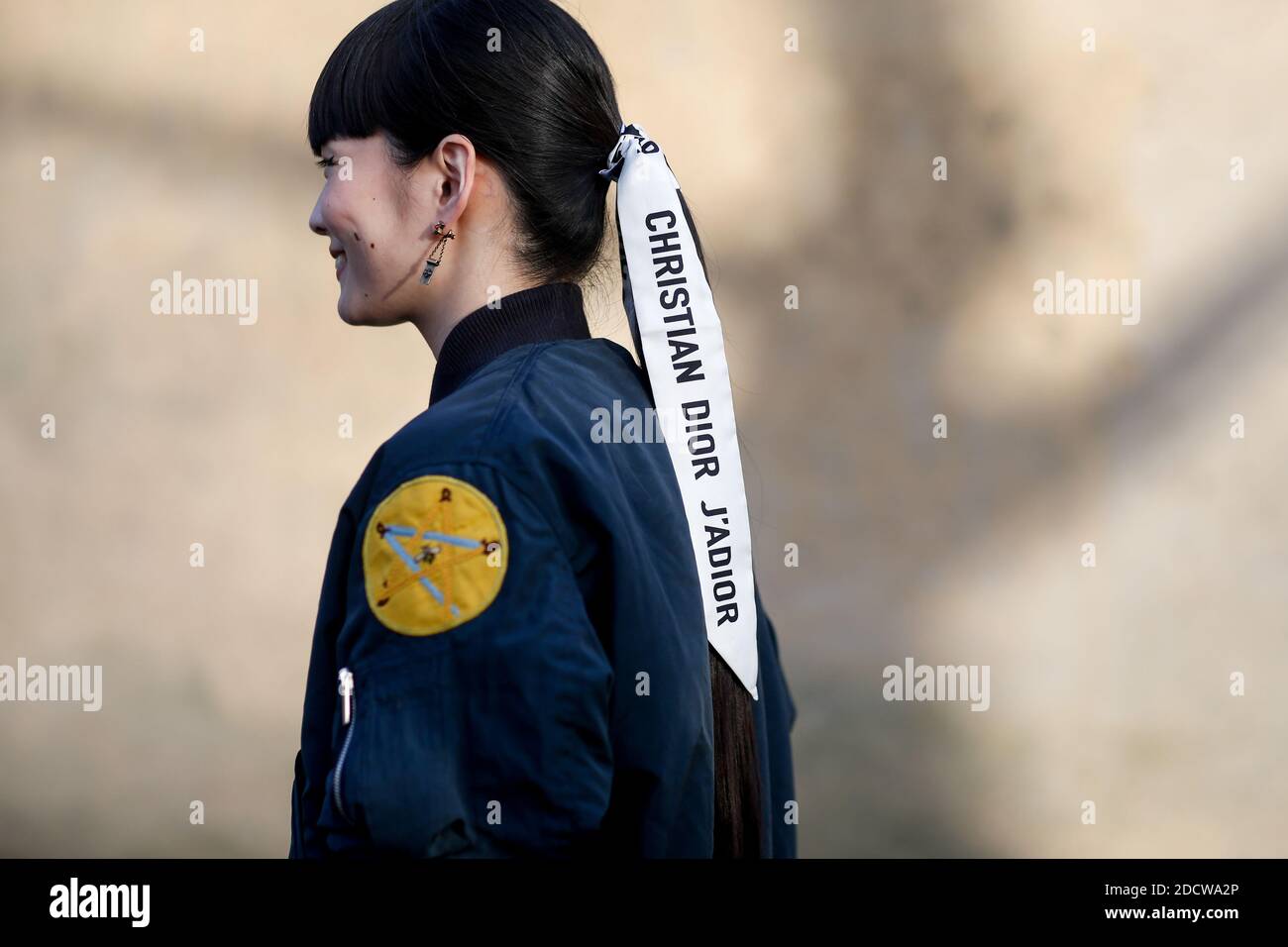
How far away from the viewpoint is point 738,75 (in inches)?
102

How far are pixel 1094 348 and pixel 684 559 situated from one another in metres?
1.74

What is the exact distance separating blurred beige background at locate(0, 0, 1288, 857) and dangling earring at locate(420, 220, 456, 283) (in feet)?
4.43

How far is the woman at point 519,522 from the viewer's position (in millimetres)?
871

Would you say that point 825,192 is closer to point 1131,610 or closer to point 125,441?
point 1131,610

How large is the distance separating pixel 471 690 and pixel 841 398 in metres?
1.80

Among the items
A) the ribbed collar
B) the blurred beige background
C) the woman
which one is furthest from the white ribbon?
the blurred beige background

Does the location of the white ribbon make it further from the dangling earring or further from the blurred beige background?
the blurred beige background

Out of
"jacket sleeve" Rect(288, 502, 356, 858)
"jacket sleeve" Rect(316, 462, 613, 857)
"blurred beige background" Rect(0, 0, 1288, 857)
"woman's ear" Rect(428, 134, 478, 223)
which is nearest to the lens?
"jacket sleeve" Rect(316, 462, 613, 857)

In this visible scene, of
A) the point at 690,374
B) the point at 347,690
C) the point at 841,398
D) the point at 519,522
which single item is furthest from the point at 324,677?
the point at 841,398

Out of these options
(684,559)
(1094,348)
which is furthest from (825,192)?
→ (684,559)

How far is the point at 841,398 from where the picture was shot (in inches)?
102

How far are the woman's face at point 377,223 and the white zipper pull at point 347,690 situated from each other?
0.36 m

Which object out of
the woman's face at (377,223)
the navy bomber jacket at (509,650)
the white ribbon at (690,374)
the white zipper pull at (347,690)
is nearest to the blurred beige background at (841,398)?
the white ribbon at (690,374)

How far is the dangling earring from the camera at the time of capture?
1104 millimetres
